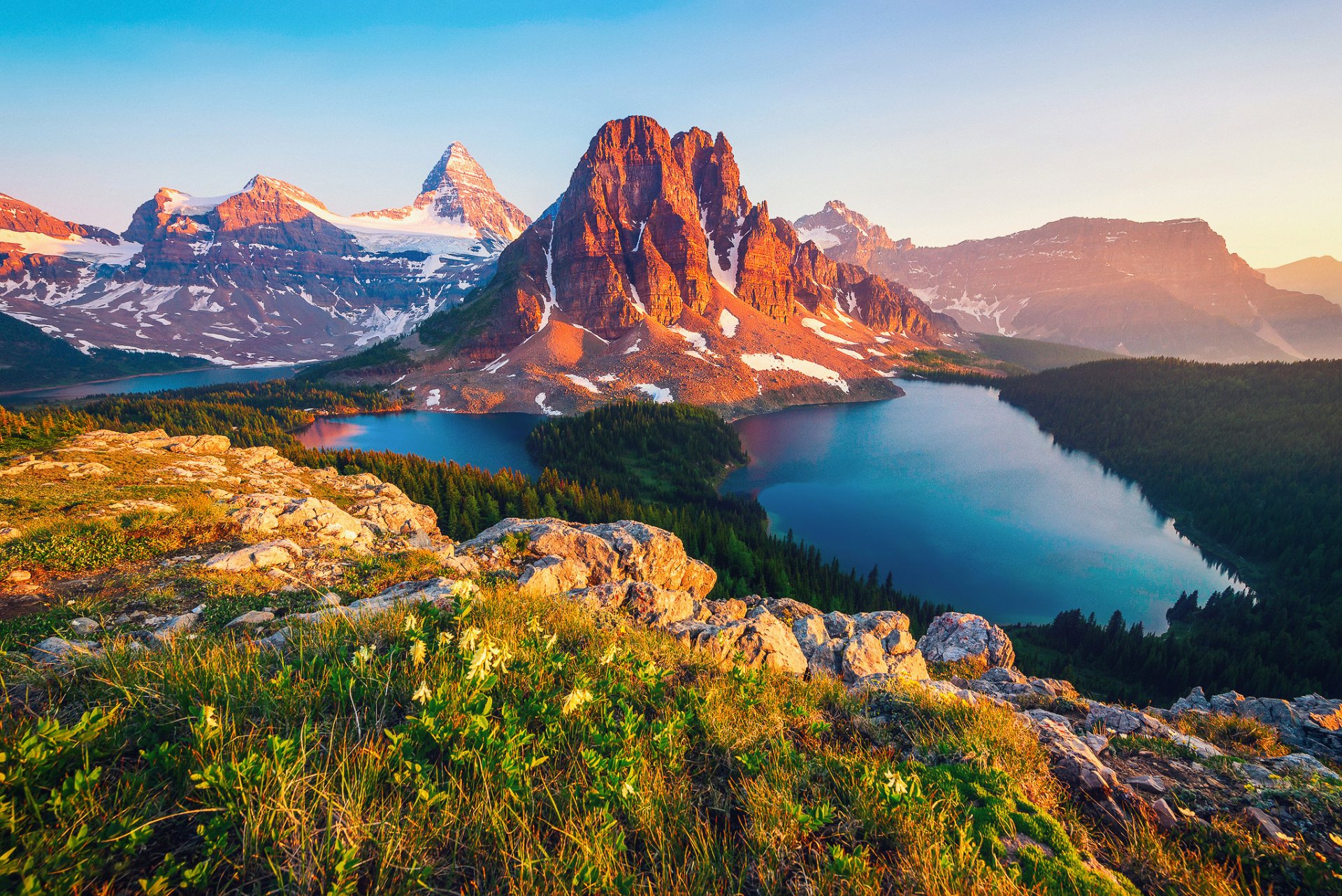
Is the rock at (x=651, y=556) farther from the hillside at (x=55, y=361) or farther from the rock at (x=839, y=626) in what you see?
the hillside at (x=55, y=361)

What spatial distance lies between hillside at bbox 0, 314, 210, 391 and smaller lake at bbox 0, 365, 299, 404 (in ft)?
15.3

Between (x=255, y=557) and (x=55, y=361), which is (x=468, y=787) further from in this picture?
(x=55, y=361)

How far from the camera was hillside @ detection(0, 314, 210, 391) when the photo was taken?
138m

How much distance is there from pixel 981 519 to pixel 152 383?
211339 millimetres

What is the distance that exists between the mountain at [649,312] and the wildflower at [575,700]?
3640 inches

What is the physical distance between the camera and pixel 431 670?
3.54 m

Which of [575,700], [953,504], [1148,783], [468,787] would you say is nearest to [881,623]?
[1148,783]

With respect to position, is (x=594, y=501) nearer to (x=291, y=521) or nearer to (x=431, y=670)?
(x=291, y=521)

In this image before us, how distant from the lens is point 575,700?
3236 millimetres

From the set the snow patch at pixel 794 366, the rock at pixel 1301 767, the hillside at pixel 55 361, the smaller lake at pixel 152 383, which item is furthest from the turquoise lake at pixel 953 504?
the hillside at pixel 55 361

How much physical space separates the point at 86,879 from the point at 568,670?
8.46 feet

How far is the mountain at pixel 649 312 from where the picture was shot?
103875mm

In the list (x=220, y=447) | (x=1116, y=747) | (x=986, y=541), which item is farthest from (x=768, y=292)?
(x=1116, y=747)

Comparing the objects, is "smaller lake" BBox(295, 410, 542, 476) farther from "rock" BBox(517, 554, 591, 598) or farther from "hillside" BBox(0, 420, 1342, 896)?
"hillside" BBox(0, 420, 1342, 896)
